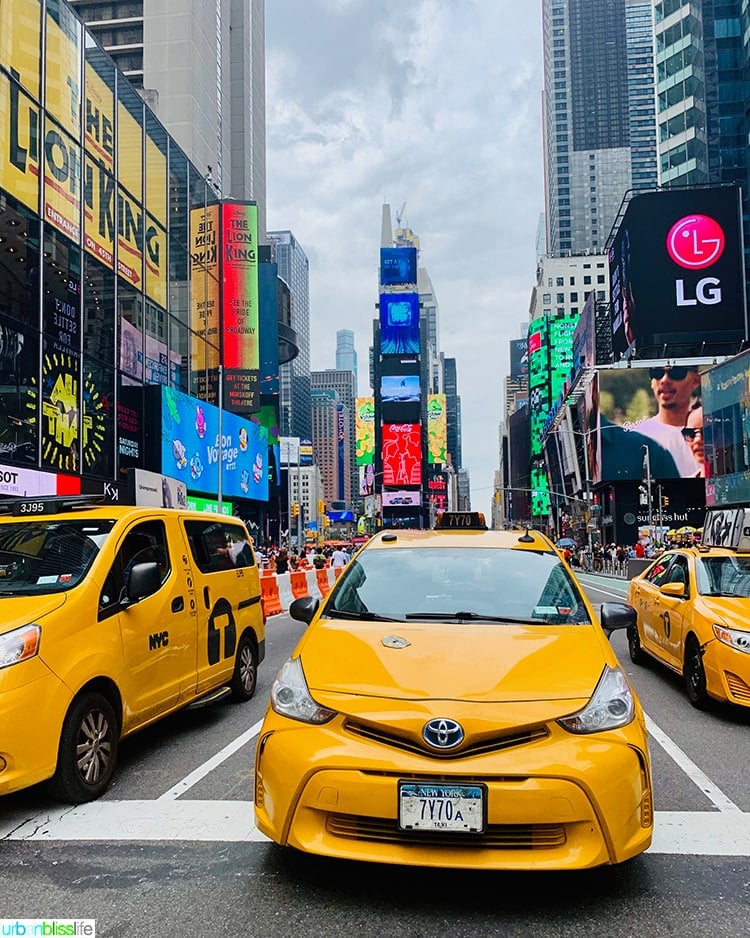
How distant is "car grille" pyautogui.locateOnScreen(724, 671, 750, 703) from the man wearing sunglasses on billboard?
71273 mm

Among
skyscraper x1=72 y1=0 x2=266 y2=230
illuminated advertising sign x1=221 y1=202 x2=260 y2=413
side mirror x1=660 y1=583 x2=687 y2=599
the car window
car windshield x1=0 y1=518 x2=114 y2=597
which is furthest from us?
skyscraper x1=72 y1=0 x2=266 y2=230

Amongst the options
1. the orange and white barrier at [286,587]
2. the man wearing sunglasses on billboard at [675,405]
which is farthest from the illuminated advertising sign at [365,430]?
the orange and white barrier at [286,587]

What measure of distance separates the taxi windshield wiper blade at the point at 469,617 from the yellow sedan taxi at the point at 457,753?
0.26 meters

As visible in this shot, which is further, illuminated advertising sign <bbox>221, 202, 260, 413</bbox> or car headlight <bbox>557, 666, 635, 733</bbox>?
illuminated advertising sign <bbox>221, 202, 260, 413</bbox>

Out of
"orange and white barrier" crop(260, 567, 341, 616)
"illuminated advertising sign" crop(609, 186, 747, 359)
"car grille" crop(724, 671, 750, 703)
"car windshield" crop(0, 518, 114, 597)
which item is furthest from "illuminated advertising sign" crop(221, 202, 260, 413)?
"car grille" crop(724, 671, 750, 703)

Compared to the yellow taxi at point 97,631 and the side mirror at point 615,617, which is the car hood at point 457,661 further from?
the yellow taxi at point 97,631

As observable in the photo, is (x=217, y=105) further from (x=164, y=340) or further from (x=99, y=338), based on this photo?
(x=99, y=338)

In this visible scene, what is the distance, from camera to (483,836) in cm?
352

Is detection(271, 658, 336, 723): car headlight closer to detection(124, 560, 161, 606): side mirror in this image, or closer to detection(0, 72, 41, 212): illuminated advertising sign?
detection(124, 560, 161, 606): side mirror

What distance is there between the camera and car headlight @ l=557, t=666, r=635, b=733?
3.77 m

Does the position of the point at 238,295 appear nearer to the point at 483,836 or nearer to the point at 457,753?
the point at 457,753

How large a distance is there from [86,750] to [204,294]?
141 feet

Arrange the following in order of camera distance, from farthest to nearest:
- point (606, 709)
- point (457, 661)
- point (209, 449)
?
point (209, 449)
point (457, 661)
point (606, 709)

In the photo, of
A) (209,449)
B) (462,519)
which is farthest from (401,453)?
(462,519)
